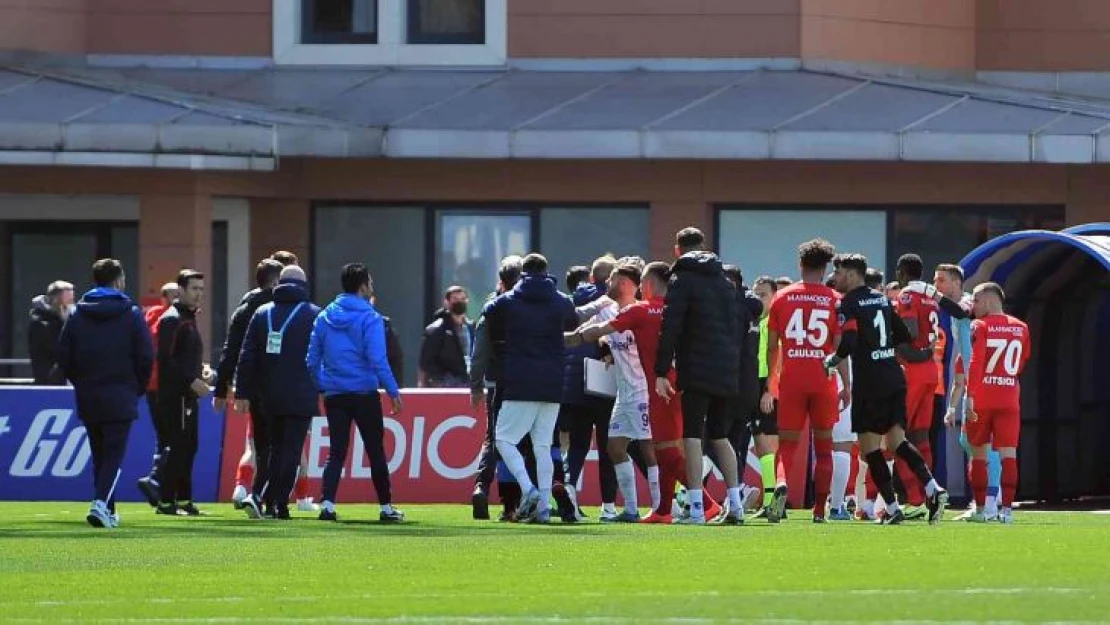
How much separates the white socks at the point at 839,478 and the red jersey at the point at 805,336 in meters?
0.81

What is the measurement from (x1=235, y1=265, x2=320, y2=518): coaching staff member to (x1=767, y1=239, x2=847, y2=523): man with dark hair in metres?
3.28

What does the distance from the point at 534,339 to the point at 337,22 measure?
12.3 m

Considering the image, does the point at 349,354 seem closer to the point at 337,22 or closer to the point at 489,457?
the point at 489,457

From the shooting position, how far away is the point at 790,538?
16.6m

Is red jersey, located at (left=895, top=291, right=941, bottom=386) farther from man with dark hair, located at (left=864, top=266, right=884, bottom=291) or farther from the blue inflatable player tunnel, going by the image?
the blue inflatable player tunnel

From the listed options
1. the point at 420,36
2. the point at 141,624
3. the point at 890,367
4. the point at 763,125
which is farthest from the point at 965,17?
the point at 141,624

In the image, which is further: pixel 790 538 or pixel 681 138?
pixel 681 138

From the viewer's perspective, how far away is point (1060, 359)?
81.7 feet

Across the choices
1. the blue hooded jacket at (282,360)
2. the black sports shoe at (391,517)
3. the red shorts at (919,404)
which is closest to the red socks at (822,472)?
the red shorts at (919,404)

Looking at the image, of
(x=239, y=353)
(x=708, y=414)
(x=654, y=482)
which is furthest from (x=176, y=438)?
(x=708, y=414)

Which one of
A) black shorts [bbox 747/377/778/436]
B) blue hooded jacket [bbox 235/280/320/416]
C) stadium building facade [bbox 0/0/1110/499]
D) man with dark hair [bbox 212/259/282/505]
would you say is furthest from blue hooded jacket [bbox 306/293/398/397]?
stadium building facade [bbox 0/0/1110/499]

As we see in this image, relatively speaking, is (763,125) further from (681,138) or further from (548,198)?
(548,198)

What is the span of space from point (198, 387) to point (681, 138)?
27.9 ft

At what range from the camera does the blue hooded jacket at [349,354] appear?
19328mm
